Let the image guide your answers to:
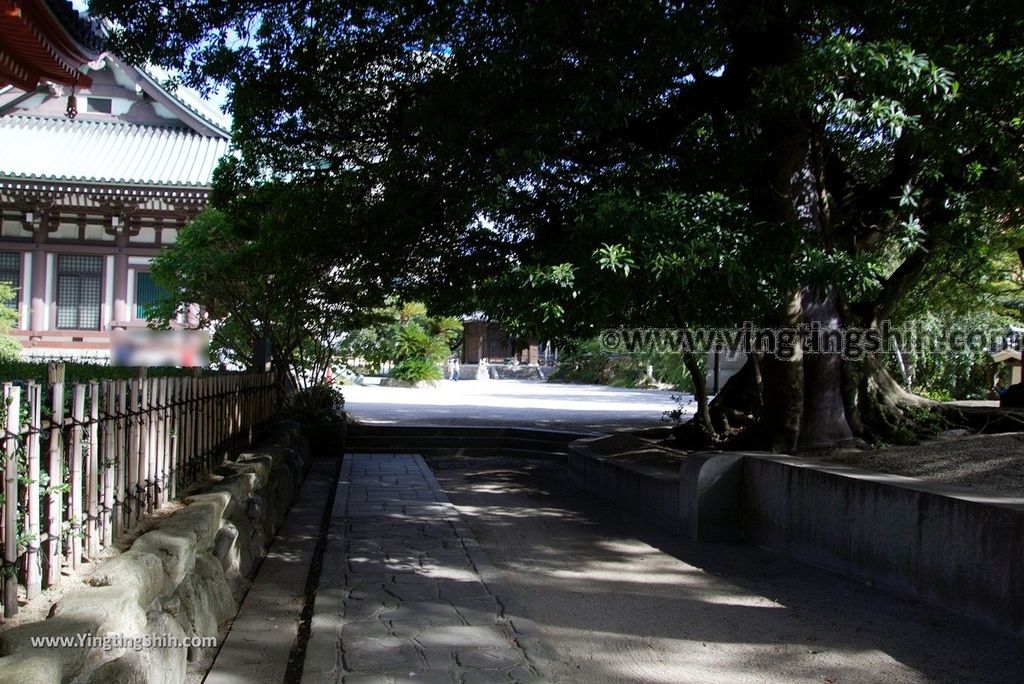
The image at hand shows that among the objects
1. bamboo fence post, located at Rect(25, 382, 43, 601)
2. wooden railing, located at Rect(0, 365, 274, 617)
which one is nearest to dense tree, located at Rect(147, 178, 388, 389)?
wooden railing, located at Rect(0, 365, 274, 617)

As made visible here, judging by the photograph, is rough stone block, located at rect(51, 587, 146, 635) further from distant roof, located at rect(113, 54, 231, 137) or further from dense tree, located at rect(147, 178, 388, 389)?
distant roof, located at rect(113, 54, 231, 137)

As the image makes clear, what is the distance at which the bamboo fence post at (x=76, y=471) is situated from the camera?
333 centimetres

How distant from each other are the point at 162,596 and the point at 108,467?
74cm

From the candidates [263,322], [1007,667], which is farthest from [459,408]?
[1007,667]

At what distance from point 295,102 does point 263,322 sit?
4.50 metres

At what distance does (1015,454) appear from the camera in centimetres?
587

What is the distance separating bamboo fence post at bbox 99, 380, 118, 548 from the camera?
3.75 meters

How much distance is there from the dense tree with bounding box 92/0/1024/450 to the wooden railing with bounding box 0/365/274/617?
2324mm

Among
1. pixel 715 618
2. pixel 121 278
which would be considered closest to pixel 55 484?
pixel 715 618

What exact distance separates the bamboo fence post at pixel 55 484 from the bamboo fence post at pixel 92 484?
33cm

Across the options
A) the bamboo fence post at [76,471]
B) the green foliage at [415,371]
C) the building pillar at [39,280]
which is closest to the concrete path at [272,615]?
the bamboo fence post at [76,471]

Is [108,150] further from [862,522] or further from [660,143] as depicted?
[862,522]

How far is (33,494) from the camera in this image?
9.68 ft

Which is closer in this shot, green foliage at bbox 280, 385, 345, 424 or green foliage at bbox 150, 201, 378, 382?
green foliage at bbox 150, 201, 378, 382
